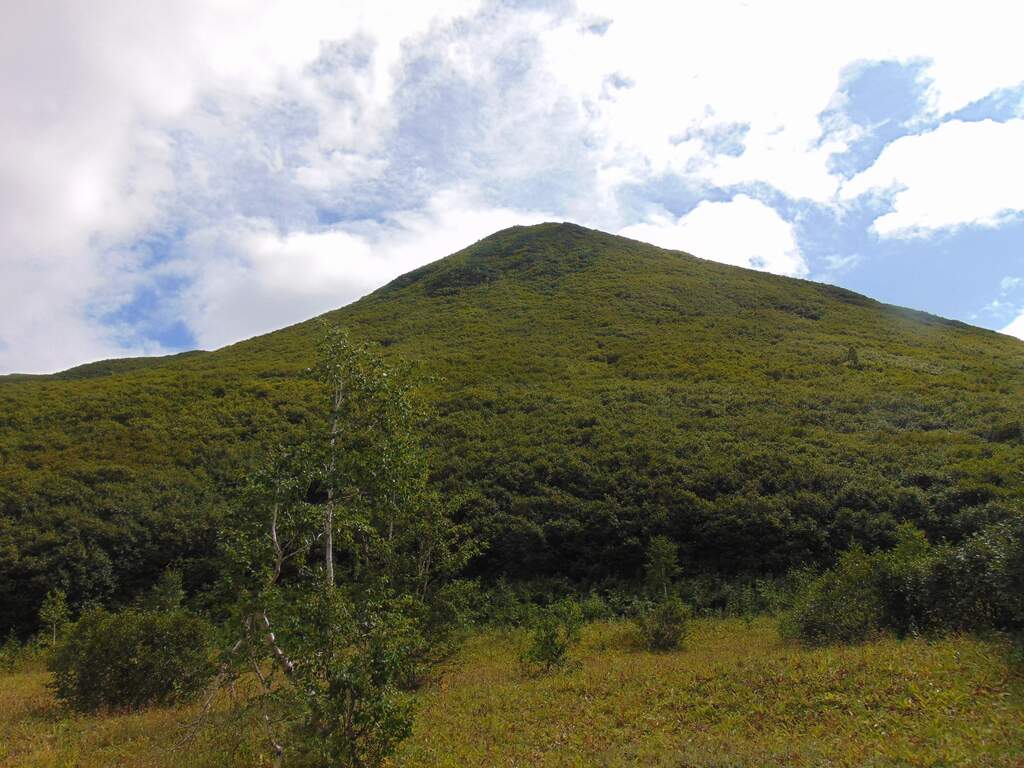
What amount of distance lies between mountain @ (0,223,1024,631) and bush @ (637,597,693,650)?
3.93 metres

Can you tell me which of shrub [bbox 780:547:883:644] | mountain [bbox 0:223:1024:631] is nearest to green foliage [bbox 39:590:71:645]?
mountain [bbox 0:223:1024:631]

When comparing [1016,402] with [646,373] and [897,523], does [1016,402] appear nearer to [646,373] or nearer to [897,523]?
[897,523]

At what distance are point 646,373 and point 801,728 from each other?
2226cm

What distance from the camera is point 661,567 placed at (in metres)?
14.6

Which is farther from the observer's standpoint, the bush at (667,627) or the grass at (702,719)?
the bush at (667,627)

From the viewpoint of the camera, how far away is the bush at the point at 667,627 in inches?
476

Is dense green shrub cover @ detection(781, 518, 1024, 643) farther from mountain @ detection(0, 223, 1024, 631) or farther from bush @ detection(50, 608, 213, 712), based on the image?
bush @ detection(50, 608, 213, 712)

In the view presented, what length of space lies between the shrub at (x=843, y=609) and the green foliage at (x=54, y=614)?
16.1m

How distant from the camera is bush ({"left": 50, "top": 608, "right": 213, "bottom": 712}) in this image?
9461 millimetres

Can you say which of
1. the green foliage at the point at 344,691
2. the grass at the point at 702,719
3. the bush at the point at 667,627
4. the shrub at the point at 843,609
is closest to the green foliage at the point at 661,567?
the bush at the point at 667,627

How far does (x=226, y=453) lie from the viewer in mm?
21938

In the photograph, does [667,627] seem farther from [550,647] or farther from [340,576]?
[340,576]

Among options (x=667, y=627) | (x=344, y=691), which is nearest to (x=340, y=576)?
(x=344, y=691)

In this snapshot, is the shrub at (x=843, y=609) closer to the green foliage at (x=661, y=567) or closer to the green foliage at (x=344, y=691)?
the green foliage at (x=661, y=567)
